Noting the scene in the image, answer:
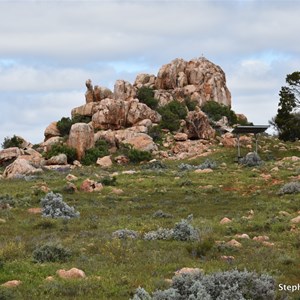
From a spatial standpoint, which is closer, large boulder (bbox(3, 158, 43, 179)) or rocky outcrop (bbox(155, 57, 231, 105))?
large boulder (bbox(3, 158, 43, 179))

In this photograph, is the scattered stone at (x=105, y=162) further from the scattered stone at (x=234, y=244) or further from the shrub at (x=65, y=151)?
the scattered stone at (x=234, y=244)

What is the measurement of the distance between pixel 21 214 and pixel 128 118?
3837 cm

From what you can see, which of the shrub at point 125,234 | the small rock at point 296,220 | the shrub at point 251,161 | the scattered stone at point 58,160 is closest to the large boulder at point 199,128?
the shrub at point 251,161

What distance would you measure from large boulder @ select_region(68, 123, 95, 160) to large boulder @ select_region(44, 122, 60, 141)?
12087 mm

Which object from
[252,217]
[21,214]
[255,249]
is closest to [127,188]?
[21,214]

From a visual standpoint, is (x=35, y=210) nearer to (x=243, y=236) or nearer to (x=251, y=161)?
(x=243, y=236)

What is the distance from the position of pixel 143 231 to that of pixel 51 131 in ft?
155

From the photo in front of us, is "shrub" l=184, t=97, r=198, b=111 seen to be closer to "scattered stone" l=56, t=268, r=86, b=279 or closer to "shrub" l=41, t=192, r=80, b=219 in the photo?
"shrub" l=41, t=192, r=80, b=219

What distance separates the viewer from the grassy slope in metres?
12.8

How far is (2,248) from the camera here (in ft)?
50.6

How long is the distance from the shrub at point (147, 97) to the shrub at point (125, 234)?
49.7 m

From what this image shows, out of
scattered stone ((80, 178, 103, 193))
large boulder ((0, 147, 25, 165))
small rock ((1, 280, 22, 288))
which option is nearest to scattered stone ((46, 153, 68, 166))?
large boulder ((0, 147, 25, 165))

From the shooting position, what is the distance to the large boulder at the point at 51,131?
212ft

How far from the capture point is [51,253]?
1465 cm
